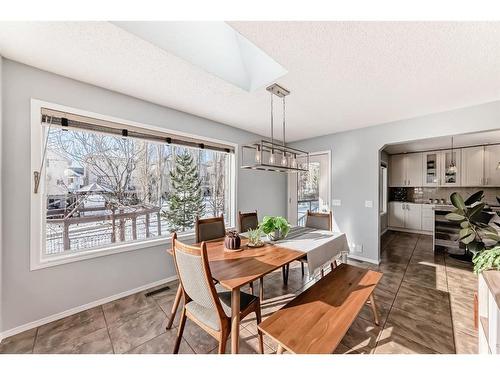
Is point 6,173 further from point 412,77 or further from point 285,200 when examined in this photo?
point 285,200

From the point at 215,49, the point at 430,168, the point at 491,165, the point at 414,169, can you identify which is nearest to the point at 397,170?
the point at 414,169

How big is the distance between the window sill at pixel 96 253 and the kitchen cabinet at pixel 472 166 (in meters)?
6.60

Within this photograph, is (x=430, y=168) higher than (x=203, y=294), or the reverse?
(x=430, y=168)

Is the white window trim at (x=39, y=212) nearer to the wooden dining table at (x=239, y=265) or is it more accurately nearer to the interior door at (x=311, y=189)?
the wooden dining table at (x=239, y=265)

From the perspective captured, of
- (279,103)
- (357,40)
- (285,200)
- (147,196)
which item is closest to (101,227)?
(147,196)

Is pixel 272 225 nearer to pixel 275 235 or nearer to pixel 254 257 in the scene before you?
pixel 275 235

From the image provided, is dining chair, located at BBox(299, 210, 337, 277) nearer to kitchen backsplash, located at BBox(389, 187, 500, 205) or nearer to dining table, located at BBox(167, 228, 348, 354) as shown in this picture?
dining table, located at BBox(167, 228, 348, 354)

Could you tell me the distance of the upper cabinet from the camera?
550 centimetres

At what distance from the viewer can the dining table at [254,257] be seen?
4.31ft

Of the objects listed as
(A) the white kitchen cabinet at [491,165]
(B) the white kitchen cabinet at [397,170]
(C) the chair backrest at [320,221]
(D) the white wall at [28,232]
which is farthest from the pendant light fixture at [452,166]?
(D) the white wall at [28,232]

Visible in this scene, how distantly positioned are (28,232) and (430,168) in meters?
7.72

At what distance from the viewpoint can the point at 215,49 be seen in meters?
1.93

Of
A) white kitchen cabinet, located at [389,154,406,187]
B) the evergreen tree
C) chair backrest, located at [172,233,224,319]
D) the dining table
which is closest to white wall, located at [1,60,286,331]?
the evergreen tree

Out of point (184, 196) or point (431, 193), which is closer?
point (184, 196)
